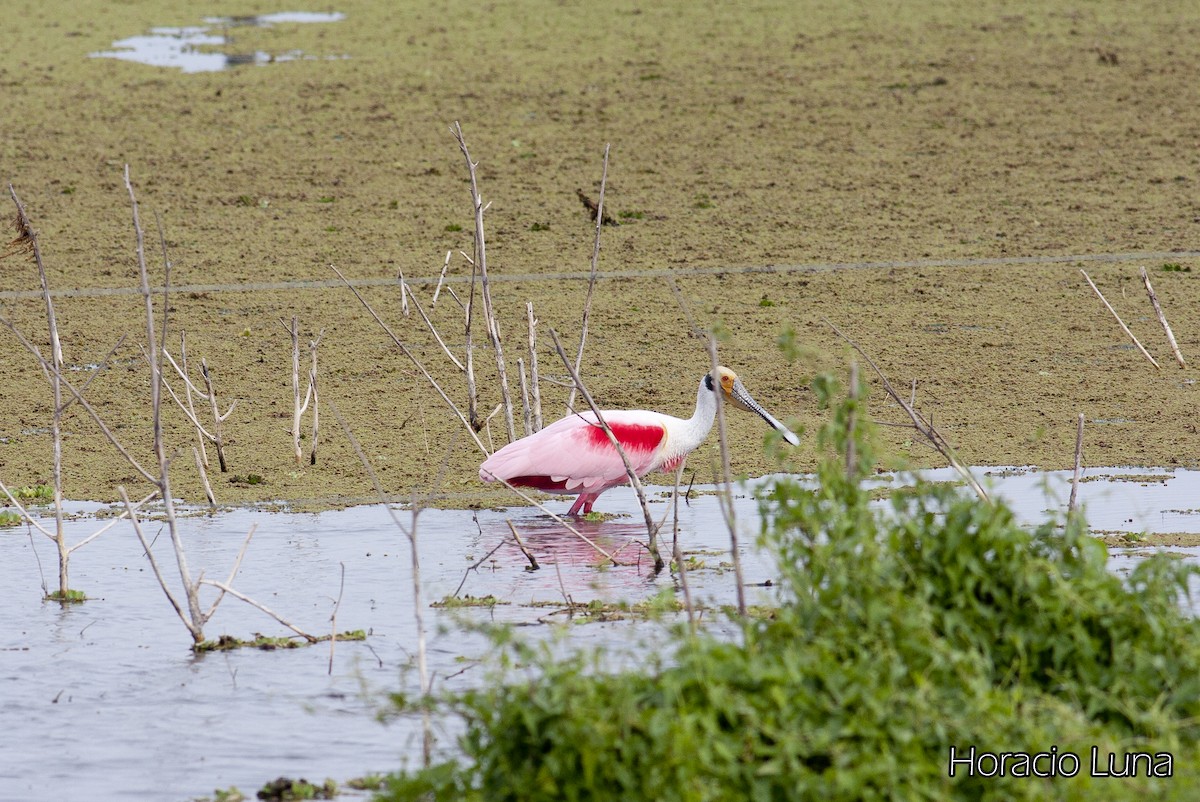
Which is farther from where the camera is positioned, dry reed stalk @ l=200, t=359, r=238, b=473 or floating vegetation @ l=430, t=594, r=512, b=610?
dry reed stalk @ l=200, t=359, r=238, b=473

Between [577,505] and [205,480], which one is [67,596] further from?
[577,505]

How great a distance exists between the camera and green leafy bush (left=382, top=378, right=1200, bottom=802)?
3760mm

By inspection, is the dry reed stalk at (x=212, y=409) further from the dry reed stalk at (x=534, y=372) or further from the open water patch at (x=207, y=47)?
the open water patch at (x=207, y=47)

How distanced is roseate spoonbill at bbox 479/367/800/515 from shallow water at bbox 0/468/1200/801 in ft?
0.63

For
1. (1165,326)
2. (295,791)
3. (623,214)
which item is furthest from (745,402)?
(295,791)

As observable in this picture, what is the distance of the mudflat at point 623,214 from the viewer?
9.65 metres

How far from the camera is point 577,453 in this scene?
829 centimetres

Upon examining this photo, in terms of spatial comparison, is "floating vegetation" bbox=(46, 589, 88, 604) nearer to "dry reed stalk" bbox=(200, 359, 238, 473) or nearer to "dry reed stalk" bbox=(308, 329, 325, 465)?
"dry reed stalk" bbox=(200, 359, 238, 473)

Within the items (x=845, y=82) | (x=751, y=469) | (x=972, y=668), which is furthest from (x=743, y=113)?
(x=972, y=668)

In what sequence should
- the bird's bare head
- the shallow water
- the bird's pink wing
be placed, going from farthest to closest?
the bird's bare head
the bird's pink wing
the shallow water

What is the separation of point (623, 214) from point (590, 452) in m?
5.03

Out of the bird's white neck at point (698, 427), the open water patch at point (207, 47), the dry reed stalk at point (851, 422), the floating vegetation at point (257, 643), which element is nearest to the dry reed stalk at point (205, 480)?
the floating vegetation at point (257, 643)

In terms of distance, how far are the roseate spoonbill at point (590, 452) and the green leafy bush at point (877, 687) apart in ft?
12.2

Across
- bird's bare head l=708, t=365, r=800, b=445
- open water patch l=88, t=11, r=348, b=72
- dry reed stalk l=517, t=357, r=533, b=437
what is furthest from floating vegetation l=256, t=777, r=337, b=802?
open water patch l=88, t=11, r=348, b=72
